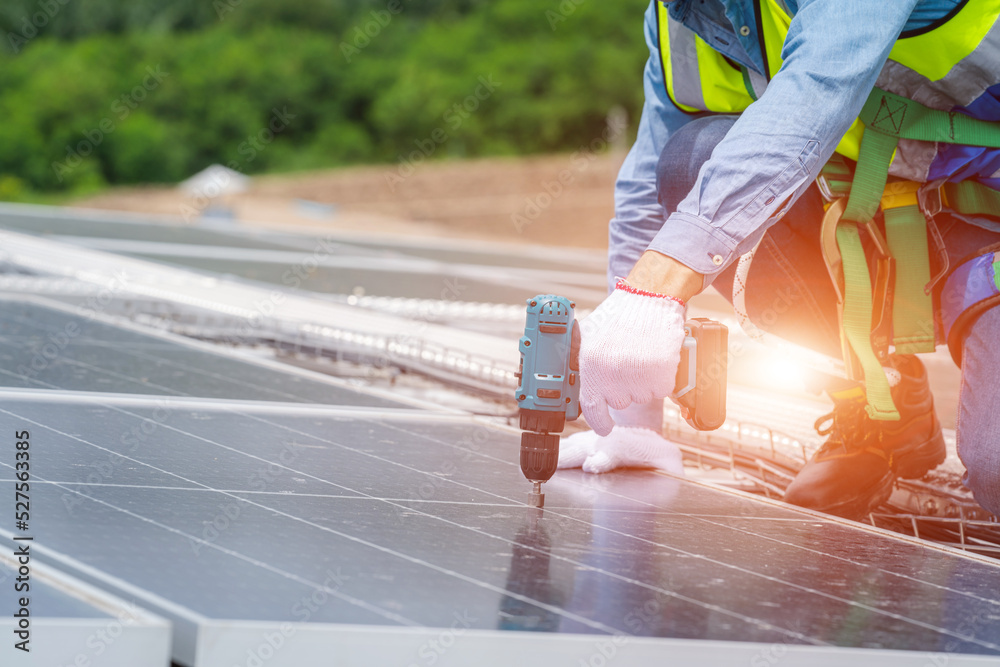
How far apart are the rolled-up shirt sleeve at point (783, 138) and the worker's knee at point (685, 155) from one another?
0.46 meters

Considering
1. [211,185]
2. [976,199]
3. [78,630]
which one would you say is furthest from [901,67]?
[211,185]

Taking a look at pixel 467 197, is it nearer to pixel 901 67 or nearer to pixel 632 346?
pixel 901 67

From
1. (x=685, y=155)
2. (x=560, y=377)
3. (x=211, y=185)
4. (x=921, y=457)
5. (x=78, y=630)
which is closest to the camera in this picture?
(x=78, y=630)

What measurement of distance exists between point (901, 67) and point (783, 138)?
0.48 metres

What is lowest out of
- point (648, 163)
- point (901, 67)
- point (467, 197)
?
point (648, 163)

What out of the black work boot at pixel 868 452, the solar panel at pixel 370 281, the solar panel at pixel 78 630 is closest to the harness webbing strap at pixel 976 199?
the black work boot at pixel 868 452

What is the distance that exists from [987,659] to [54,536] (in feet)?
3.81

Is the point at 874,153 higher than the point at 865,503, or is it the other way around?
the point at 874,153

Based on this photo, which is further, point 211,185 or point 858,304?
point 211,185

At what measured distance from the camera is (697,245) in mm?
1688

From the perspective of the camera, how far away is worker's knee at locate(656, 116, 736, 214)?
7.22ft

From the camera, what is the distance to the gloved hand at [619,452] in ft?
7.06

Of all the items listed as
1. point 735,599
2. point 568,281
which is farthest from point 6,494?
point 568,281

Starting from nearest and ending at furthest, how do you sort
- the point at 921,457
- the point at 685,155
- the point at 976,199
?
1. the point at 976,199
2. the point at 685,155
3. the point at 921,457
